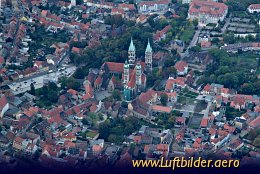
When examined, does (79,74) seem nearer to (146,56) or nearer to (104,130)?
(146,56)

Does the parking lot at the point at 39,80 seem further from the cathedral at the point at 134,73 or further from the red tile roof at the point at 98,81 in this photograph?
A: the cathedral at the point at 134,73

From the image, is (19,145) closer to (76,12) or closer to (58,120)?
(58,120)

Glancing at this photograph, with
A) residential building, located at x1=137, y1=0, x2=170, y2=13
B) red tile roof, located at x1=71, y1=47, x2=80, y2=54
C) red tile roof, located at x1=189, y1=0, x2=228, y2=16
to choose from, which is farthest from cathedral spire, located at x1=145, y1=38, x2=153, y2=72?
residential building, located at x1=137, y1=0, x2=170, y2=13

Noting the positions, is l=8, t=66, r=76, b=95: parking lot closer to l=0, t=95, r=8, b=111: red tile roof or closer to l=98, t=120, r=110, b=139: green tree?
l=0, t=95, r=8, b=111: red tile roof

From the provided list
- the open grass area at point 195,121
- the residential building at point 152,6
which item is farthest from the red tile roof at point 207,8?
the open grass area at point 195,121

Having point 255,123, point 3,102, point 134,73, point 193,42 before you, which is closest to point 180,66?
point 134,73

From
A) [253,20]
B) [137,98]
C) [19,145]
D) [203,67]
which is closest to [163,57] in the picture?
[203,67]
